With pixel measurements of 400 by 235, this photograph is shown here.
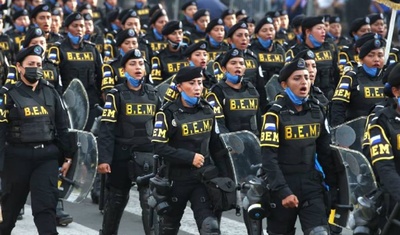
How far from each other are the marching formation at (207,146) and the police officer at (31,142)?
→ 1 cm

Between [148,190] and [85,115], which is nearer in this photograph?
[148,190]

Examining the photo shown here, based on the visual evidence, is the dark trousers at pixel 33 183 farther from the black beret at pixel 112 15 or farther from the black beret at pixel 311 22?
the black beret at pixel 112 15

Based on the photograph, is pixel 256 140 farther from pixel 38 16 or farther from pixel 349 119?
pixel 38 16

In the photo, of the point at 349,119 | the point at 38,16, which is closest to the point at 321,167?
the point at 349,119

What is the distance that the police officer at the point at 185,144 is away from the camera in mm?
11430

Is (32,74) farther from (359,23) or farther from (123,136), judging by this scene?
(359,23)

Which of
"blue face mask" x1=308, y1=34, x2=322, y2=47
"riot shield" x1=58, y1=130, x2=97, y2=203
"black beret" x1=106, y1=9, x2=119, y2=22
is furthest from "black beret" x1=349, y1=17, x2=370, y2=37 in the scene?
"riot shield" x1=58, y1=130, x2=97, y2=203

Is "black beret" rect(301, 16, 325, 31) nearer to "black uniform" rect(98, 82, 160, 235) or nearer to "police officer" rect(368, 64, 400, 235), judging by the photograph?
"black uniform" rect(98, 82, 160, 235)

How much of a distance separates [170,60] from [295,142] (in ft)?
21.3

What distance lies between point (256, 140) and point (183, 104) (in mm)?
1231

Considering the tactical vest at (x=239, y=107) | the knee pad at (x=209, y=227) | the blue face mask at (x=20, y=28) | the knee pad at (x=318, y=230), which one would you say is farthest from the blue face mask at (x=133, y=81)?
the blue face mask at (x=20, y=28)

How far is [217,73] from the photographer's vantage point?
15.9 meters

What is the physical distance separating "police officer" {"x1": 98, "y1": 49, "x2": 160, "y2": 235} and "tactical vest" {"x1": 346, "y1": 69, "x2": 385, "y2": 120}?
2.48 metres

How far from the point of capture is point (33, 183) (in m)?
11.8
